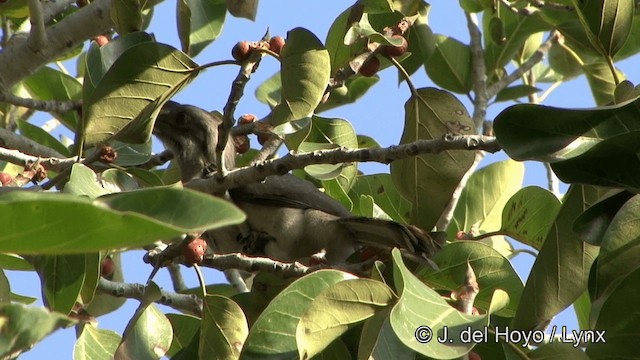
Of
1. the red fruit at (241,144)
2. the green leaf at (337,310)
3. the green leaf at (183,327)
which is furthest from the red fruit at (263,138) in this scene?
the green leaf at (337,310)

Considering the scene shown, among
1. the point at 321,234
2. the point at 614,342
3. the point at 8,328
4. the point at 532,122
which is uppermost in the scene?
the point at 532,122

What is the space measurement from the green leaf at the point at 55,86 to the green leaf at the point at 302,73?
6.55 ft

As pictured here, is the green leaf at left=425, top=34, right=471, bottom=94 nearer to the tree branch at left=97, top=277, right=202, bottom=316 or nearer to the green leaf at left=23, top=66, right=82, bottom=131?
the green leaf at left=23, top=66, right=82, bottom=131

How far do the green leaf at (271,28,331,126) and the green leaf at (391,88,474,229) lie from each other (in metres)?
0.61

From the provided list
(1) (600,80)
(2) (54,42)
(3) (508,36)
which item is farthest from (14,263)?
(3) (508,36)

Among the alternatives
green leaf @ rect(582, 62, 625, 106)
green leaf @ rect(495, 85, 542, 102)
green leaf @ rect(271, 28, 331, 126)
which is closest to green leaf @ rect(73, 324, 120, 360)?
green leaf @ rect(271, 28, 331, 126)

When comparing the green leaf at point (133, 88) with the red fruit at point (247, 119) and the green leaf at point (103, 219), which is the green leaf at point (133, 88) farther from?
the green leaf at point (103, 219)

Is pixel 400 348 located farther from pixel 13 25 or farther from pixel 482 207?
pixel 13 25

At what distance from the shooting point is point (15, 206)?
1.63 meters

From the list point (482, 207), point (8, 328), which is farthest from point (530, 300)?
point (482, 207)

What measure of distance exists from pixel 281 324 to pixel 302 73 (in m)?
0.91

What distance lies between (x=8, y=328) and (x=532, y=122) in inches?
56.4

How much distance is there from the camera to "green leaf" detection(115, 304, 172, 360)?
118 inches

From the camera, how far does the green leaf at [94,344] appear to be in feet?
10.6
